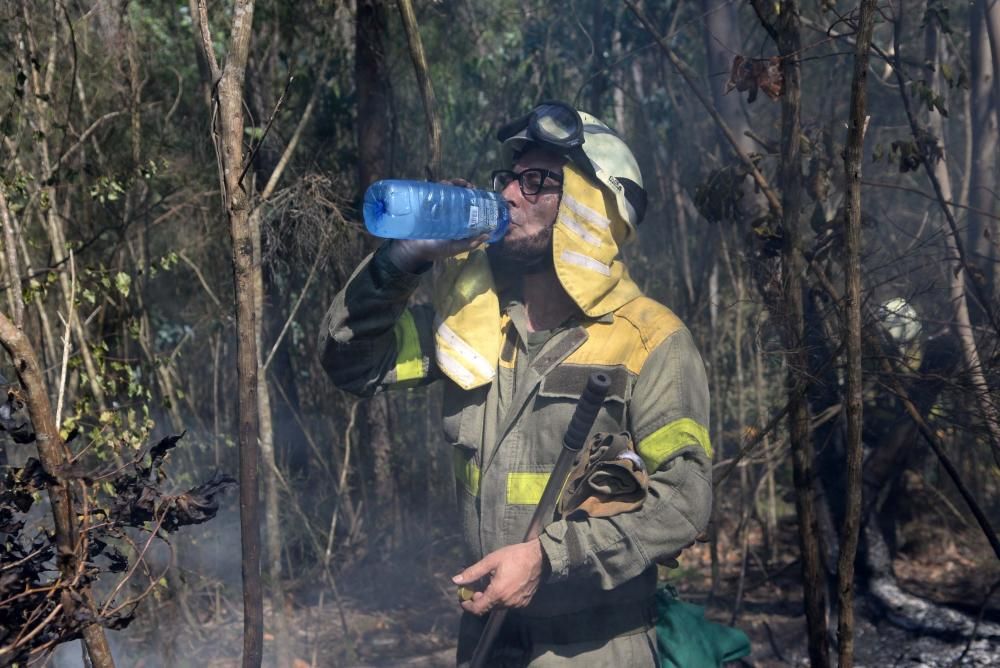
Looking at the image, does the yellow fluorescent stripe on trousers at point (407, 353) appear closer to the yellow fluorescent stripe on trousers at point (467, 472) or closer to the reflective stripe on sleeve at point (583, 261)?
the yellow fluorescent stripe on trousers at point (467, 472)

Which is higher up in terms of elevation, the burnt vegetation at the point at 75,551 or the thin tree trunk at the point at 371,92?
the thin tree trunk at the point at 371,92

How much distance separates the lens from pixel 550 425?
2.98 metres

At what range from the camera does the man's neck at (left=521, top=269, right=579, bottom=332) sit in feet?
10.6

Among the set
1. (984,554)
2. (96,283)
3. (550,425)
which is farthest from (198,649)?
(984,554)

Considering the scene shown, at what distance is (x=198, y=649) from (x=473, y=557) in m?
2.99

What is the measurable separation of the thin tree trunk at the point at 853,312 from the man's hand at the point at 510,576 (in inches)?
37.7

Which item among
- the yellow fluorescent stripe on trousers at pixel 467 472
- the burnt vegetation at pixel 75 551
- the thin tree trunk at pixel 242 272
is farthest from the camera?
the yellow fluorescent stripe on trousers at pixel 467 472

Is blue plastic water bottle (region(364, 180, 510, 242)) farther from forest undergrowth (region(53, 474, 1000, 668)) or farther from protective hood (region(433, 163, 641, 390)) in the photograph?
forest undergrowth (region(53, 474, 1000, 668))

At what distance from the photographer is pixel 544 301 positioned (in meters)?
3.27

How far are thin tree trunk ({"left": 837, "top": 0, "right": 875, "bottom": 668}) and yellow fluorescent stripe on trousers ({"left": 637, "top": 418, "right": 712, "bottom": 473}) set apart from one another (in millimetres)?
436

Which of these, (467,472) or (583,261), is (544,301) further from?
(467,472)

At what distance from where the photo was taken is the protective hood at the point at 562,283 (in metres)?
3.08

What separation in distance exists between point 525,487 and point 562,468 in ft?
0.74

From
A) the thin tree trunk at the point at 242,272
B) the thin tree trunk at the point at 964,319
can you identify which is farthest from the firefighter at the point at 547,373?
the thin tree trunk at the point at 964,319
